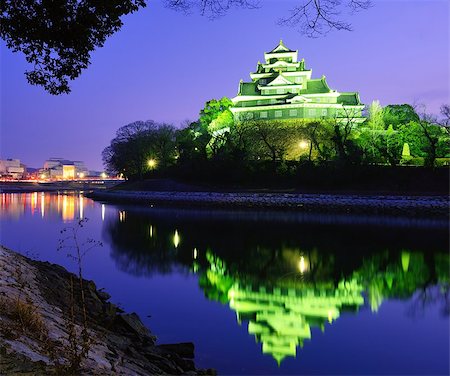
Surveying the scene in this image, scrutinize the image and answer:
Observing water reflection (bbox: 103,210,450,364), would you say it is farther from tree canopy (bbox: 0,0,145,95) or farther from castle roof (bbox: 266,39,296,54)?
castle roof (bbox: 266,39,296,54)

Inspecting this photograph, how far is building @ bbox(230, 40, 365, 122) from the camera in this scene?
51875 mm

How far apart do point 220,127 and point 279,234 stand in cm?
3334

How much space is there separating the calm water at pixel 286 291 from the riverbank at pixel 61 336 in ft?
2.82

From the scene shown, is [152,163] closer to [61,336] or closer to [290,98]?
[290,98]

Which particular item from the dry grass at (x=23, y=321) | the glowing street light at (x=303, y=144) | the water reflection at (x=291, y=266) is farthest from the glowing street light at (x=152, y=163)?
the dry grass at (x=23, y=321)

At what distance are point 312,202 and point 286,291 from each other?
83.3 ft

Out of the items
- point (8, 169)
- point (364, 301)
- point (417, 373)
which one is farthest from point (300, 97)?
point (8, 169)

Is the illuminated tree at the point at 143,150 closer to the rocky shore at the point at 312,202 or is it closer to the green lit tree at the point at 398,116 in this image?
the rocky shore at the point at 312,202

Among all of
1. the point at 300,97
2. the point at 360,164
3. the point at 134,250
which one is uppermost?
the point at 300,97

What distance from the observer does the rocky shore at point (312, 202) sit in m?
31.0

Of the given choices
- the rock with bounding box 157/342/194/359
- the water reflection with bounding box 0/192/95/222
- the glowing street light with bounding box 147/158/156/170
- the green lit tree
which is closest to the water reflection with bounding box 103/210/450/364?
the rock with bounding box 157/342/194/359

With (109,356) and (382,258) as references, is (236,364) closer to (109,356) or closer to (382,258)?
(109,356)

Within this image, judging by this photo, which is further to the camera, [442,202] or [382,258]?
[442,202]

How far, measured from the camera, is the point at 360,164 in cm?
3903
